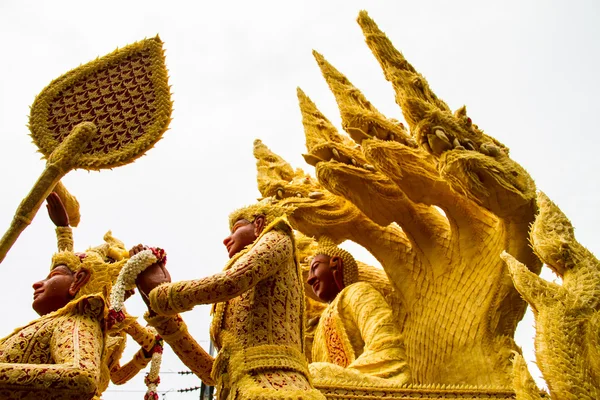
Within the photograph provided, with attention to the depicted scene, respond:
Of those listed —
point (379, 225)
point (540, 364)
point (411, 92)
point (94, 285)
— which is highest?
point (411, 92)

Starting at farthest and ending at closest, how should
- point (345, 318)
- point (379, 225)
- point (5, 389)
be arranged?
point (379, 225) → point (345, 318) → point (5, 389)

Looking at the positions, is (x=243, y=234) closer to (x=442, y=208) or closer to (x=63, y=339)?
(x=63, y=339)

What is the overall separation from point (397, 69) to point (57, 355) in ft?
10.4

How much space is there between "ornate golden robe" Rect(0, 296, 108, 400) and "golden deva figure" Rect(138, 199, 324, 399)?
1.08 feet

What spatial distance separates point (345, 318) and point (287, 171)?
2145 millimetres

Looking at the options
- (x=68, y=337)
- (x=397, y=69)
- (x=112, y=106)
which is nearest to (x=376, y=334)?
(x=397, y=69)

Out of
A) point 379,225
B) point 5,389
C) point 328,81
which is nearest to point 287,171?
point 328,81

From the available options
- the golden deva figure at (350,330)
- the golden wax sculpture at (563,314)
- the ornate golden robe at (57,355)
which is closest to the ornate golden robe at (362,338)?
the golden deva figure at (350,330)

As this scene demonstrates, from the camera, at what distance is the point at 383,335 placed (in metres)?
4.63

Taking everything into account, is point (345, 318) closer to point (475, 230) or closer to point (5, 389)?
point (475, 230)

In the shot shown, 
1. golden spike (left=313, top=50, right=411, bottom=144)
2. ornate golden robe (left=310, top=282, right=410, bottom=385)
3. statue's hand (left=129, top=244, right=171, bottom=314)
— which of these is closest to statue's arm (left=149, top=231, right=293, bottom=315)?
statue's hand (left=129, top=244, right=171, bottom=314)

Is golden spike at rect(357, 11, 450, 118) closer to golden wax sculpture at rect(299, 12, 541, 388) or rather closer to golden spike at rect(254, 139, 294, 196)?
golden wax sculpture at rect(299, 12, 541, 388)

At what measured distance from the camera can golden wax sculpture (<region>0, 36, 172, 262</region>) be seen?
3.39m

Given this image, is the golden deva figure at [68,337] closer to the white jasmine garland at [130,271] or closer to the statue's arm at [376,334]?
the white jasmine garland at [130,271]
